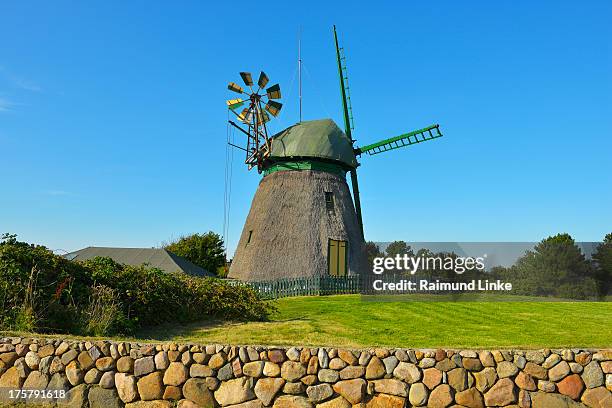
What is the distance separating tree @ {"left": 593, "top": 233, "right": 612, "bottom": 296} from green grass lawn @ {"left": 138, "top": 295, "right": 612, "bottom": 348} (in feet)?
60.9

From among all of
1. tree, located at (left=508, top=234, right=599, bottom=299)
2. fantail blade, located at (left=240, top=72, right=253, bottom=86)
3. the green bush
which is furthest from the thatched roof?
the green bush

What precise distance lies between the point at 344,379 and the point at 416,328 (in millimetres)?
5743

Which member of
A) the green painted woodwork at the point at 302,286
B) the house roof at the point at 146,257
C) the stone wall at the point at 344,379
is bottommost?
the stone wall at the point at 344,379

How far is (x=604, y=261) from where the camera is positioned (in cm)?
3866

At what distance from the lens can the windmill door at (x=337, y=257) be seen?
26812 mm

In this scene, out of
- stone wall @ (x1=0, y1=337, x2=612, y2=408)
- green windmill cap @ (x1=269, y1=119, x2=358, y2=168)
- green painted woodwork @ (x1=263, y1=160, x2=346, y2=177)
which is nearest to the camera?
stone wall @ (x1=0, y1=337, x2=612, y2=408)

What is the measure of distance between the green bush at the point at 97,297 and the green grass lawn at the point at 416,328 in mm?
682

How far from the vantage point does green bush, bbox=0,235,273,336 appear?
10359mm

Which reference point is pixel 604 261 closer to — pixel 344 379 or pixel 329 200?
pixel 329 200

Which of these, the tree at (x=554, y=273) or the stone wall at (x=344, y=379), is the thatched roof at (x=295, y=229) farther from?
the stone wall at (x=344, y=379)

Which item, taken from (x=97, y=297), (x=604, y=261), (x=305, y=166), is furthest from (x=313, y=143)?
(x=604, y=261)

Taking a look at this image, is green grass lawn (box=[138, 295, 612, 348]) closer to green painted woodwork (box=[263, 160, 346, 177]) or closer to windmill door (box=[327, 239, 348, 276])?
windmill door (box=[327, 239, 348, 276])

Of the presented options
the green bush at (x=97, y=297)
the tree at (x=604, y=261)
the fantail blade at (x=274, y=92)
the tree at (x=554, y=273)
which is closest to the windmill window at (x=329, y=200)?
the fantail blade at (x=274, y=92)

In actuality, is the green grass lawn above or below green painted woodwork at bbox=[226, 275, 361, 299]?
below
